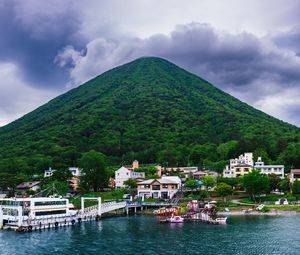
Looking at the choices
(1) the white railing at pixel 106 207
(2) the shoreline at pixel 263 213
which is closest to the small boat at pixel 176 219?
(2) the shoreline at pixel 263 213

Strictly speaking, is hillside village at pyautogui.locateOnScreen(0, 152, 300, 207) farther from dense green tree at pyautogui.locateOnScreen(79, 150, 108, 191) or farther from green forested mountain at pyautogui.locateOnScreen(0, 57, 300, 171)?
green forested mountain at pyautogui.locateOnScreen(0, 57, 300, 171)

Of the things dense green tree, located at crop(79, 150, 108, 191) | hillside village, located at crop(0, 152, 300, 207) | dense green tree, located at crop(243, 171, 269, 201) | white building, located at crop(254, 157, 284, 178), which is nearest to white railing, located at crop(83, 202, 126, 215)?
hillside village, located at crop(0, 152, 300, 207)

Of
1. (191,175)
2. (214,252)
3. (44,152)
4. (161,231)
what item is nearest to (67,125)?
(44,152)

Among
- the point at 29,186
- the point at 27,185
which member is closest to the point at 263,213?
the point at 29,186

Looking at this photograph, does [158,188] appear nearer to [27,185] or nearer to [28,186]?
[28,186]

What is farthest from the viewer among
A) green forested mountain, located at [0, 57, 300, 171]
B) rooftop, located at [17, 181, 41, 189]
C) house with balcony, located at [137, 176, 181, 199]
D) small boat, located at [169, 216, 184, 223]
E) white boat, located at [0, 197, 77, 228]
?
green forested mountain, located at [0, 57, 300, 171]

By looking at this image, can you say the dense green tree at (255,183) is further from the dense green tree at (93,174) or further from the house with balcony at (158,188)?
the dense green tree at (93,174)

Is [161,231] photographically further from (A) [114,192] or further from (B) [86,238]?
(A) [114,192]
